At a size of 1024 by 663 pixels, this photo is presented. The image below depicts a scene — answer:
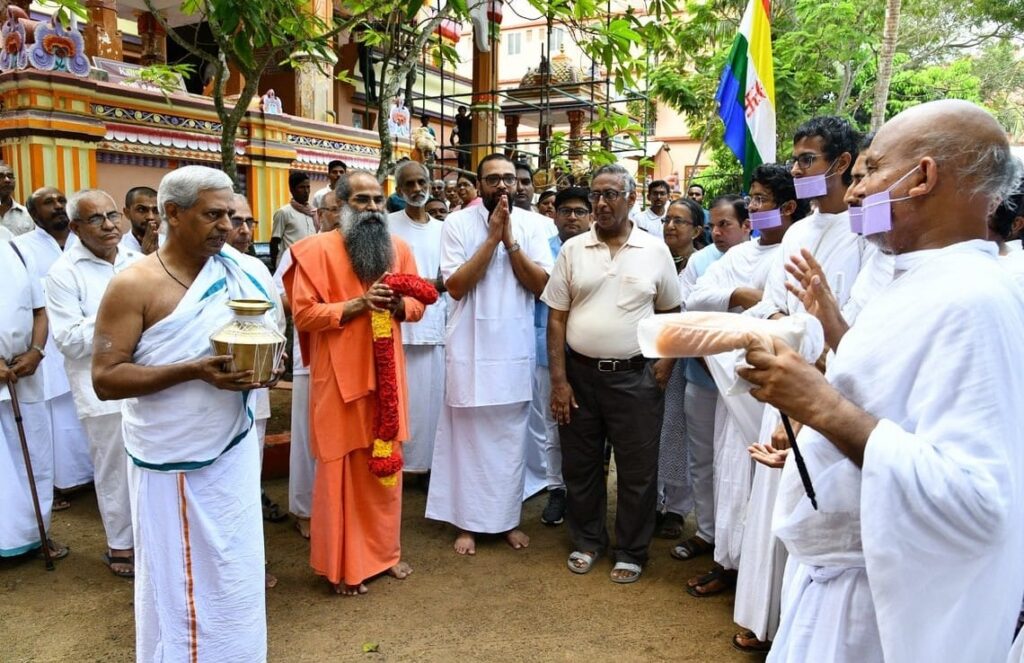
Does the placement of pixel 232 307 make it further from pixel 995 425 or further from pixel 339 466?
pixel 995 425

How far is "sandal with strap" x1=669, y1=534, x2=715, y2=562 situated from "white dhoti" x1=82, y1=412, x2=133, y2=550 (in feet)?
9.91

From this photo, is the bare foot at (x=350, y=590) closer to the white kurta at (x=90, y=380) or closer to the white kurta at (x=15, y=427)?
the white kurta at (x=90, y=380)

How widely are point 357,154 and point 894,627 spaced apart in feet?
39.2

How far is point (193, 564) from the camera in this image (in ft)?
8.61

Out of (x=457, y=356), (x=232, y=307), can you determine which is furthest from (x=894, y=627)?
(x=457, y=356)

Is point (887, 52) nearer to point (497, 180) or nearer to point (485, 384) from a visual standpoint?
point (497, 180)

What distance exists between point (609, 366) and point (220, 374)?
82.3 inches

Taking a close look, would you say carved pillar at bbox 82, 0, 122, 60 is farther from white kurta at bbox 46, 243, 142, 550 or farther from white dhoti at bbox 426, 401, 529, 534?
white dhoti at bbox 426, 401, 529, 534

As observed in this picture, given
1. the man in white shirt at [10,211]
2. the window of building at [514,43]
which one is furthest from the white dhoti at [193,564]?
the window of building at [514,43]

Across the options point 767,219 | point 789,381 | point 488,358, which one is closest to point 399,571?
point 488,358

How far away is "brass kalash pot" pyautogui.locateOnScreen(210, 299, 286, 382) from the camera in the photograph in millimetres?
2400

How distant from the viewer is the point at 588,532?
4.23 m

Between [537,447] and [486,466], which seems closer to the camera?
[486,466]

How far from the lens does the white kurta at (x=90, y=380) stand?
3.85 meters
